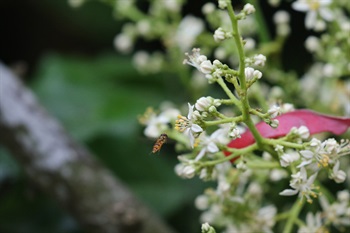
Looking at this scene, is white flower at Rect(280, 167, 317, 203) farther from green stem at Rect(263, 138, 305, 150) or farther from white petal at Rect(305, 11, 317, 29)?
white petal at Rect(305, 11, 317, 29)

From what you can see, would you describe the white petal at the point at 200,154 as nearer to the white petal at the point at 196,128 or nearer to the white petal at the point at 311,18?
the white petal at the point at 196,128

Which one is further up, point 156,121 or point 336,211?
point 156,121

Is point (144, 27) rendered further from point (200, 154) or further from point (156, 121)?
point (200, 154)

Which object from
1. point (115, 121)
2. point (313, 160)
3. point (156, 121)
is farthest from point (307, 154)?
point (115, 121)

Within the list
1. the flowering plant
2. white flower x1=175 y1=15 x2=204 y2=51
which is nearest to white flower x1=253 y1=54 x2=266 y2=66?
the flowering plant

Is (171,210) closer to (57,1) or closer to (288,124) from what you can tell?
(288,124)

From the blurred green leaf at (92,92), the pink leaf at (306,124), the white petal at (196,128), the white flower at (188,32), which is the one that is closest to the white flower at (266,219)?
the pink leaf at (306,124)

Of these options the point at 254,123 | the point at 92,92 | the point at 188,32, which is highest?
the point at 92,92

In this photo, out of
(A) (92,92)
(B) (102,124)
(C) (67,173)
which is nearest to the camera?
(C) (67,173)
